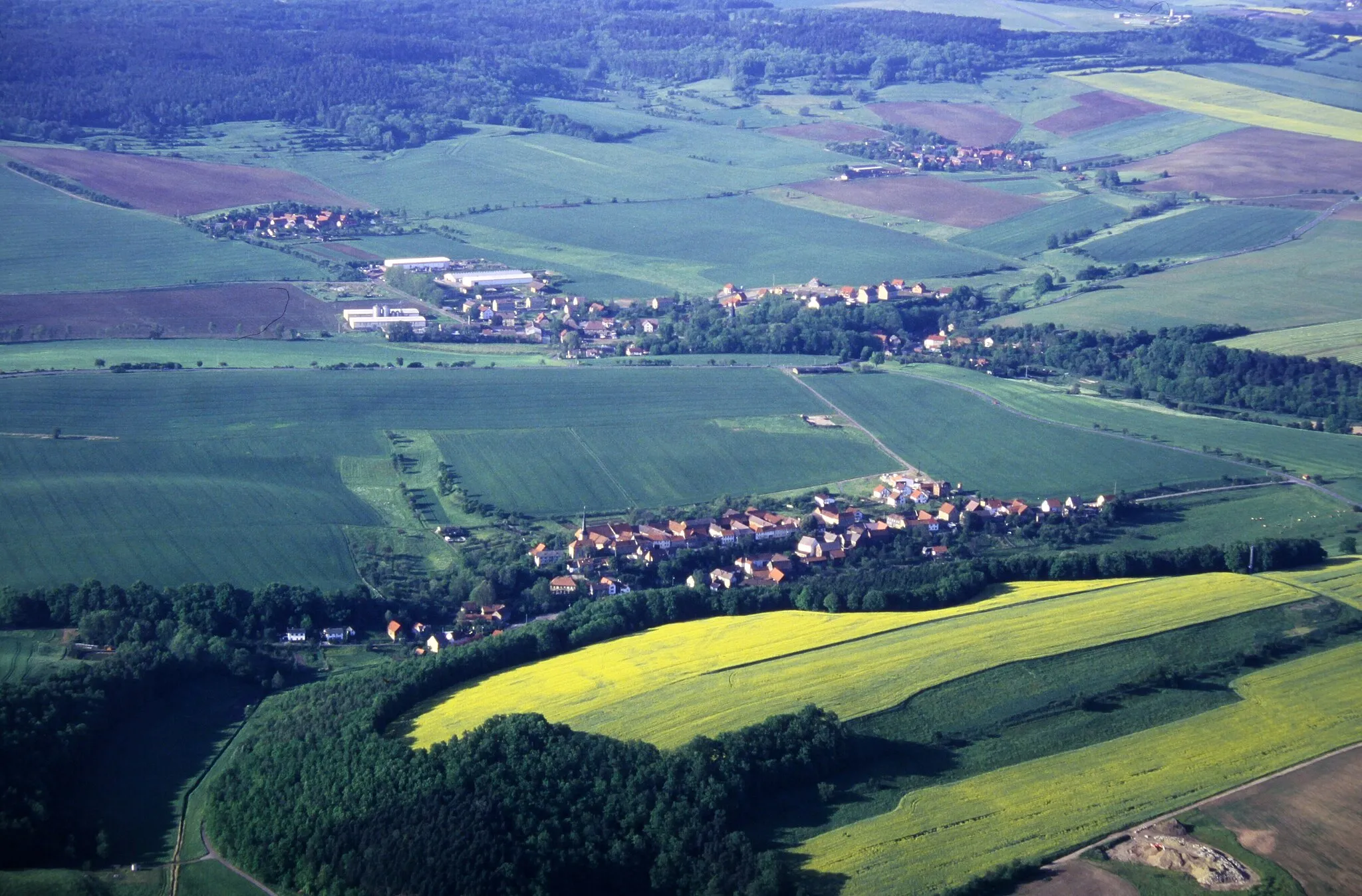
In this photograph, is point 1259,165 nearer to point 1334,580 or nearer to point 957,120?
point 957,120

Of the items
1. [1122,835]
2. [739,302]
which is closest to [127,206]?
[739,302]

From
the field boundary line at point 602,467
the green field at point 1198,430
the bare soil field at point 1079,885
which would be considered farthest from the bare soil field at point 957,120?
the bare soil field at point 1079,885

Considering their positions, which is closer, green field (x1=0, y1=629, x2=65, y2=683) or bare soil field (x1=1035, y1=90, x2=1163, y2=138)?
green field (x1=0, y1=629, x2=65, y2=683)

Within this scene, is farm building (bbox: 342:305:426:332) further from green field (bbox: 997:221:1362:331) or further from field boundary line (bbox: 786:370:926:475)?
green field (bbox: 997:221:1362:331)

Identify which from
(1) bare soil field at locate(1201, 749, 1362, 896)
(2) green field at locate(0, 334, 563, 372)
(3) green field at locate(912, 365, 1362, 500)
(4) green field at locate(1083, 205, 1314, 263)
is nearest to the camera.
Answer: (1) bare soil field at locate(1201, 749, 1362, 896)

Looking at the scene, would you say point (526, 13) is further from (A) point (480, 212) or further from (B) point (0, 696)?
(B) point (0, 696)

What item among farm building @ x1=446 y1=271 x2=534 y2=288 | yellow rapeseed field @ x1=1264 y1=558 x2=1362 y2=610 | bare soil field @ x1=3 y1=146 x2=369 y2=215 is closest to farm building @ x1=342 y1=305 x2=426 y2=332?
farm building @ x1=446 y1=271 x2=534 y2=288

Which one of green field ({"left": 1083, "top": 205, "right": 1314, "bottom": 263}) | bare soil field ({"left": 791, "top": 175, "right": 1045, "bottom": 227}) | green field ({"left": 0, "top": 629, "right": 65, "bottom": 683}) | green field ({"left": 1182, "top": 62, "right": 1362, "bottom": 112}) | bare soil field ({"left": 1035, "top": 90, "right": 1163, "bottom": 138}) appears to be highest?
green field ({"left": 1182, "top": 62, "right": 1362, "bottom": 112})
